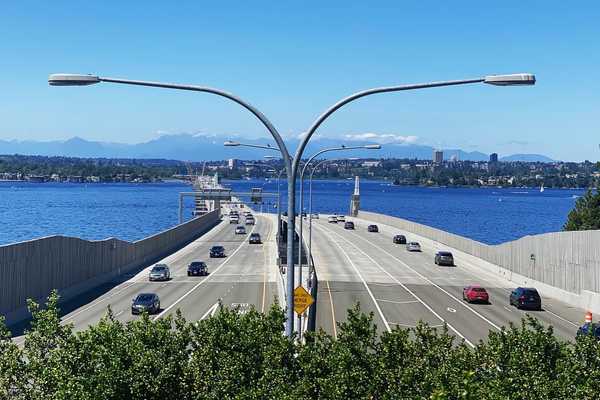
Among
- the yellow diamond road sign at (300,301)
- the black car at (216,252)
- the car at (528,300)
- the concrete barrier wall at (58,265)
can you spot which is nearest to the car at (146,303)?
the concrete barrier wall at (58,265)

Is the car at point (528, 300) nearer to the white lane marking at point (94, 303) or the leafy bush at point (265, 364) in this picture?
the white lane marking at point (94, 303)

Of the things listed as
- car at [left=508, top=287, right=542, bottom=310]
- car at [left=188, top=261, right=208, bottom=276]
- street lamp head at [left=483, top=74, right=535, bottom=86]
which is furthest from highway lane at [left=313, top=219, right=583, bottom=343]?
street lamp head at [left=483, top=74, right=535, bottom=86]

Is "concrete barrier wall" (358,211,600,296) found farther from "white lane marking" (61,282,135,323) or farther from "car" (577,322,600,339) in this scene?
"white lane marking" (61,282,135,323)

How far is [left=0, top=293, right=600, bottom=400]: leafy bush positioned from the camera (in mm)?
12328

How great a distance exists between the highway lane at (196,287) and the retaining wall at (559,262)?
17828 mm

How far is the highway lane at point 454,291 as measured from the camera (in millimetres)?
39934

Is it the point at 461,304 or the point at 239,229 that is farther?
the point at 239,229

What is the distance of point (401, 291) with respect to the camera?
52.0 metres

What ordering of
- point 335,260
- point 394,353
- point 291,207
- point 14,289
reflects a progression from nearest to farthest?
point 394,353 < point 291,207 < point 14,289 < point 335,260

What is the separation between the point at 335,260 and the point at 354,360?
58.2 m

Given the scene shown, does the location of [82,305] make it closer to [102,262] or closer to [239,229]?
[102,262]

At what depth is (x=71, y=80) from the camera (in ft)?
47.3

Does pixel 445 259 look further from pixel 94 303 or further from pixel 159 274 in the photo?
pixel 94 303

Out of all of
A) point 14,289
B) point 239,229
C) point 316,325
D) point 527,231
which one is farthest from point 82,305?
point 527,231
